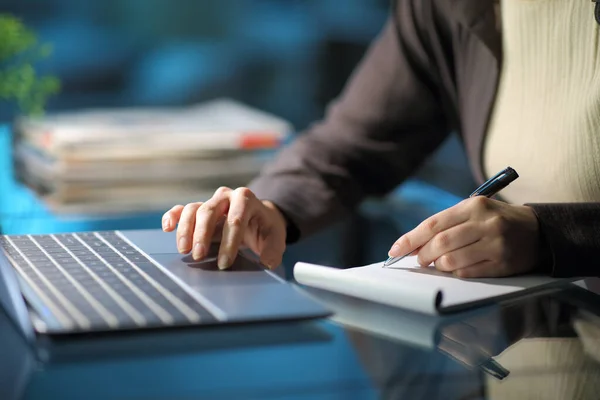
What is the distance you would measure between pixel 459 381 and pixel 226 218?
472 millimetres

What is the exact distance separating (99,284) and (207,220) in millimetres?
202

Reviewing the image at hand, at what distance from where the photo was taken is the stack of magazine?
72.7 inches

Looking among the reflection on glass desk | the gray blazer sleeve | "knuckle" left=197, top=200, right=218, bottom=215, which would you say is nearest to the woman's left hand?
the reflection on glass desk

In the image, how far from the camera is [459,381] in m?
0.72

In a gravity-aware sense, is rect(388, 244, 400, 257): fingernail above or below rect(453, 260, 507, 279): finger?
above

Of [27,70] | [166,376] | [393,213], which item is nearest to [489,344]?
[166,376]

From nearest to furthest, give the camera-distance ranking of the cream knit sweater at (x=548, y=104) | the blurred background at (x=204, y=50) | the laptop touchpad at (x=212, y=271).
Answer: the laptop touchpad at (x=212, y=271), the cream knit sweater at (x=548, y=104), the blurred background at (x=204, y=50)

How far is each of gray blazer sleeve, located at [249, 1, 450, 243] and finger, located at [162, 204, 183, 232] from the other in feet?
1.10

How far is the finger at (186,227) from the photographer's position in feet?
3.55

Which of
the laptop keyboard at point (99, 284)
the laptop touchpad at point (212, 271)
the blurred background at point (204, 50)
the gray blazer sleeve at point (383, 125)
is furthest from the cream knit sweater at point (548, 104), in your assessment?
the blurred background at point (204, 50)

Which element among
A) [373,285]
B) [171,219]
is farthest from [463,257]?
[171,219]

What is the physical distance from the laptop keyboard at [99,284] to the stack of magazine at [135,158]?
60cm

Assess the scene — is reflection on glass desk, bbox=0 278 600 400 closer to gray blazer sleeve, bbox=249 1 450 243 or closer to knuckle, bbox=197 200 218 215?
knuckle, bbox=197 200 218 215

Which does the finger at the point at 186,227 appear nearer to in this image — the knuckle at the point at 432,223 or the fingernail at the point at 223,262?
the fingernail at the point at 223,262
